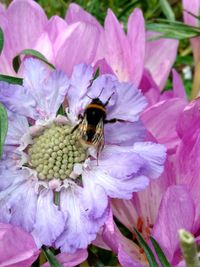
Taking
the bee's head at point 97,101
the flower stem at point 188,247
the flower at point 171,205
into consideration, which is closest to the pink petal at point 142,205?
the flower at point 171,205

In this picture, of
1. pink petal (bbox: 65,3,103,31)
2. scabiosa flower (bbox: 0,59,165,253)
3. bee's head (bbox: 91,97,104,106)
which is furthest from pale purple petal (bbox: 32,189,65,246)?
pink petal (bbox: 65,3,103,31)

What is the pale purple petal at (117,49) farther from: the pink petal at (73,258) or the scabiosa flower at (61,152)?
the pink petal at (73,258)

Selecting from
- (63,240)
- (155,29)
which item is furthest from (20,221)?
(155,29)

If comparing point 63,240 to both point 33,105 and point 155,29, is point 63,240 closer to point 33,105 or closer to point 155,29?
point 33,105

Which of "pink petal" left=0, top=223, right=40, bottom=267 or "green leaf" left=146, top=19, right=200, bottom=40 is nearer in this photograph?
"pink petal" left=0, top=223, right=40, bottom=267

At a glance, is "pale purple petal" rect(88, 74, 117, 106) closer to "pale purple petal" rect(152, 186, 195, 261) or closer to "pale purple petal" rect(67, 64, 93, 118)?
"pale purple petal" rect(67, 64, 93, 118)

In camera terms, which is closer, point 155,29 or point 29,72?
point 29,72

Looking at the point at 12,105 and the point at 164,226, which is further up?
the point at 12,105
